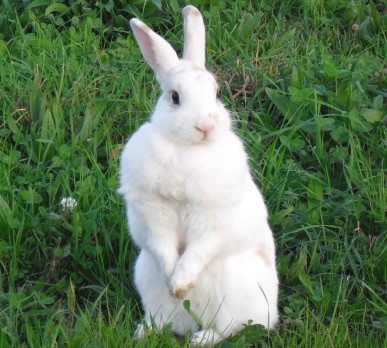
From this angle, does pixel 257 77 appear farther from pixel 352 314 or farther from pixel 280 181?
pixel 352 314

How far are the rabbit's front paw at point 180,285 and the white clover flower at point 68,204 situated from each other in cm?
98

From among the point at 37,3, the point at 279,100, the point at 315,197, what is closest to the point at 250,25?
the point at 279,100

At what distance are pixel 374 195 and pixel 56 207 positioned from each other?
1.57m

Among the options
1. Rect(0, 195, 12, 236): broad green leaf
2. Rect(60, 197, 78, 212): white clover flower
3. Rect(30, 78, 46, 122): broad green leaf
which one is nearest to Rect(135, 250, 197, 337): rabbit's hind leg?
Rect(60, 197, 78, 212): white clover flower

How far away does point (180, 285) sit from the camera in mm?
4238

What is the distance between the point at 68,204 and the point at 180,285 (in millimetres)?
1040

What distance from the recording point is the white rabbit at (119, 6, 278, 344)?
4090 millimetres

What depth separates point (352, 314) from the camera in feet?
15.1

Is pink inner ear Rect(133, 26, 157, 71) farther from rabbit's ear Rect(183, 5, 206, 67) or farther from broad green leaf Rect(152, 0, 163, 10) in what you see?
broad green leaf Rect(152, 0, 163, 10)

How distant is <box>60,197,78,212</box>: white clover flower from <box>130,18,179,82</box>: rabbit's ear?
1030 millimetres

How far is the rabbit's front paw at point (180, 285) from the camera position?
4234 mm

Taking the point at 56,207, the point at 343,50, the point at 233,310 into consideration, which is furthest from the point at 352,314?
the point at 343,50

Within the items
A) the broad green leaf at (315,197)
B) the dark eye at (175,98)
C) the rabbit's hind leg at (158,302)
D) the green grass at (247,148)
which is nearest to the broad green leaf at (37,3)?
the green grass at (247,148)

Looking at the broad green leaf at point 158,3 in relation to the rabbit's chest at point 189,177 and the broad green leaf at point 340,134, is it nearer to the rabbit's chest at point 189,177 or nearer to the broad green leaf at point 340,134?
the broad green leaf at point 340,134
